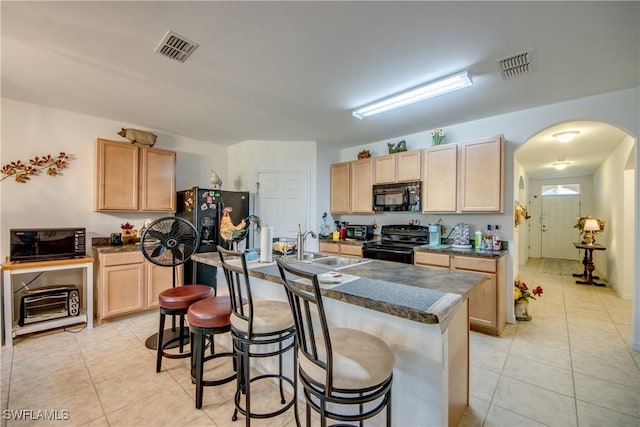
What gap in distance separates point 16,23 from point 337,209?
3993 millimetres

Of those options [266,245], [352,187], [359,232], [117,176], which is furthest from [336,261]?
[117,176]

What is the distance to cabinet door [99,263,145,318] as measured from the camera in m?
3.16

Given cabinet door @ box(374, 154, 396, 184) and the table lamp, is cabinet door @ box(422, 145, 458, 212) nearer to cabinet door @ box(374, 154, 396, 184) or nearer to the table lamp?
cabinet door @ box(374, 154, 396, 184)

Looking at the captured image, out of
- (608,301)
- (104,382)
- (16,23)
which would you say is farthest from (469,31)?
(608,301)

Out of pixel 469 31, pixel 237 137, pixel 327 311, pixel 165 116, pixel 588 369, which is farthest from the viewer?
pixel 237 137

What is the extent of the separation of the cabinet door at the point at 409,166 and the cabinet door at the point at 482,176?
0.56 meters

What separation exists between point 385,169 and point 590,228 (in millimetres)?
4542

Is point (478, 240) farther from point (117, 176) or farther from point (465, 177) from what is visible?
point (117, 176)

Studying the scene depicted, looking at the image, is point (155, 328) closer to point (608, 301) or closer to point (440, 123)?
point (440, 123)

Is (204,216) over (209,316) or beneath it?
over

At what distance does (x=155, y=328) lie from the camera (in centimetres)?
311

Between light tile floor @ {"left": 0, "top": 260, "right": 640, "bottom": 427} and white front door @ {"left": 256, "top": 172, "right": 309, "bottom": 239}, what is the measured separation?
2.25 metres

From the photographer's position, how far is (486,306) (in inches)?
116

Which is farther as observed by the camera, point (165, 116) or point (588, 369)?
point (165, 116)
